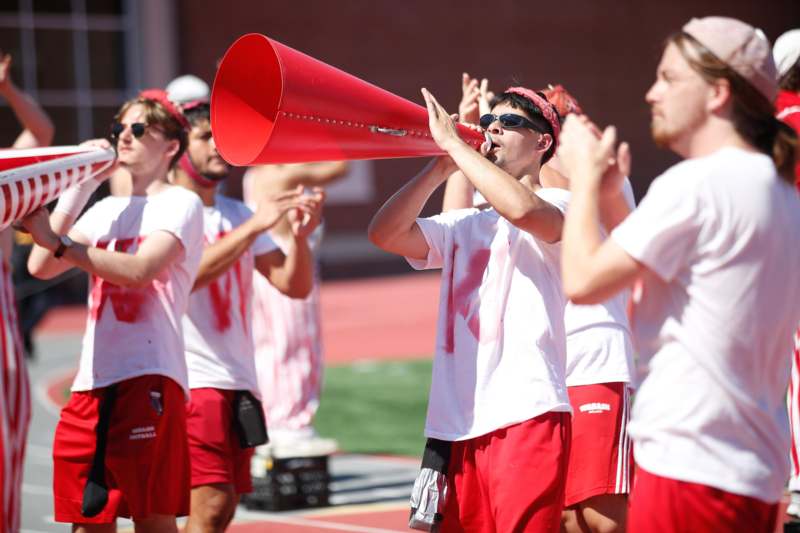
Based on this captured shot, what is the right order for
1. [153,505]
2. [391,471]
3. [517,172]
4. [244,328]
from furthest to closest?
[391,471]
[244,328]
[153,505]
[517,172]

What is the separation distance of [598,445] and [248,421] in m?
1.63

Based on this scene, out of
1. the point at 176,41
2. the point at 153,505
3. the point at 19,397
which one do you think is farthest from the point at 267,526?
the point at 176,41

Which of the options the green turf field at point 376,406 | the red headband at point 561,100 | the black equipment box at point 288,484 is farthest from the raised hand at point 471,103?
the green turf field at point 376,406

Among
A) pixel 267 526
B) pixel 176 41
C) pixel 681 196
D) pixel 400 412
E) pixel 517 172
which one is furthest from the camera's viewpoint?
pixel 176 41

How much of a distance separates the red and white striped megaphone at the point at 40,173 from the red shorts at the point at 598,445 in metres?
2.14

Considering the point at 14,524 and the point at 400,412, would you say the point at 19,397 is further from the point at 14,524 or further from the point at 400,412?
the point at 400,412

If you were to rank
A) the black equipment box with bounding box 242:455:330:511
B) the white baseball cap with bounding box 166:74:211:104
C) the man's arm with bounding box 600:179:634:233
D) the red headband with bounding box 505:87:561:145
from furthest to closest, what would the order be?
the black equipment box with bounding box 242:455:330:511 < the white baseball cap with bounding box 166:74:211:104 < the red headband with bounding box 505:87:561:145 < the man's arm with bounding box 600:179:634:233

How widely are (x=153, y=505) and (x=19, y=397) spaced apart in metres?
0.72

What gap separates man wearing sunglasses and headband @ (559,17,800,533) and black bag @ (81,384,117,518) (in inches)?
93.5

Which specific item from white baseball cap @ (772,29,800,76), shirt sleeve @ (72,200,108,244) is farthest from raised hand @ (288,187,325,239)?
white baseball cap @ (772,29,800,76)

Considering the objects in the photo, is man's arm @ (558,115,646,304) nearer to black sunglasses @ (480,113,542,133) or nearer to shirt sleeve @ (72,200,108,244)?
black sunglasses @ (480,113,542,133)

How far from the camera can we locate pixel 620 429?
17.0ft

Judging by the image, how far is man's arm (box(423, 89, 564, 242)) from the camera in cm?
382

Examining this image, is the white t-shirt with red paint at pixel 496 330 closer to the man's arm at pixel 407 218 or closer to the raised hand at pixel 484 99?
the man's arm at pixel 407 218
